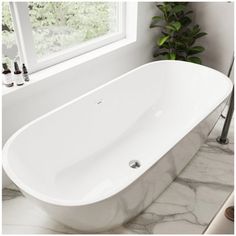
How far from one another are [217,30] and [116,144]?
1505 millimetres

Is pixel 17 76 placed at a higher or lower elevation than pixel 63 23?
lower

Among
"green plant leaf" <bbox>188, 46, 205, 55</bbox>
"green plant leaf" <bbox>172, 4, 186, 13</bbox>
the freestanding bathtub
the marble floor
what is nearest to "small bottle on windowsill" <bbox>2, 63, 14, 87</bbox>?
the freestanding bathtub

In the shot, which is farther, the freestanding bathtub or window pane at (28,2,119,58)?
window pane at (28,2,119,58)

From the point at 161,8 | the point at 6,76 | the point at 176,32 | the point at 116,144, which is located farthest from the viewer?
the point at 176,32

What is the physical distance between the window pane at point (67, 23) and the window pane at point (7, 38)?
16 cm

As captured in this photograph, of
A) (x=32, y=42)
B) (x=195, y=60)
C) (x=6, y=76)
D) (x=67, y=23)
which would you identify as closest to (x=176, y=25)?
(x=195, y=60)

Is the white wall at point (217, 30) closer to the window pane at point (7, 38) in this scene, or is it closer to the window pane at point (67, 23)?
the window pane at point (67, 23)

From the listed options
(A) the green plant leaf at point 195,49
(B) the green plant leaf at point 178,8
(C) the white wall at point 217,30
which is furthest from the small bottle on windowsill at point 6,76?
(C) the white wall at point 217,30

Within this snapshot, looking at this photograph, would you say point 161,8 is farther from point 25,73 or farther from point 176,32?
point 25,73

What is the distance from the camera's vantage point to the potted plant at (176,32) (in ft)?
8.64

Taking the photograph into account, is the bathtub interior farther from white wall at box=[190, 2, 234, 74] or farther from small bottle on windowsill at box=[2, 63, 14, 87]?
white wall at box=[190, 2, 234, 74]

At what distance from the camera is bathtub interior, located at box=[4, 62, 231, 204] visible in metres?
1.76

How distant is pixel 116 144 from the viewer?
233cm

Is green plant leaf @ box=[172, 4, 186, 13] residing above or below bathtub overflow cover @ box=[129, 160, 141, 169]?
above
